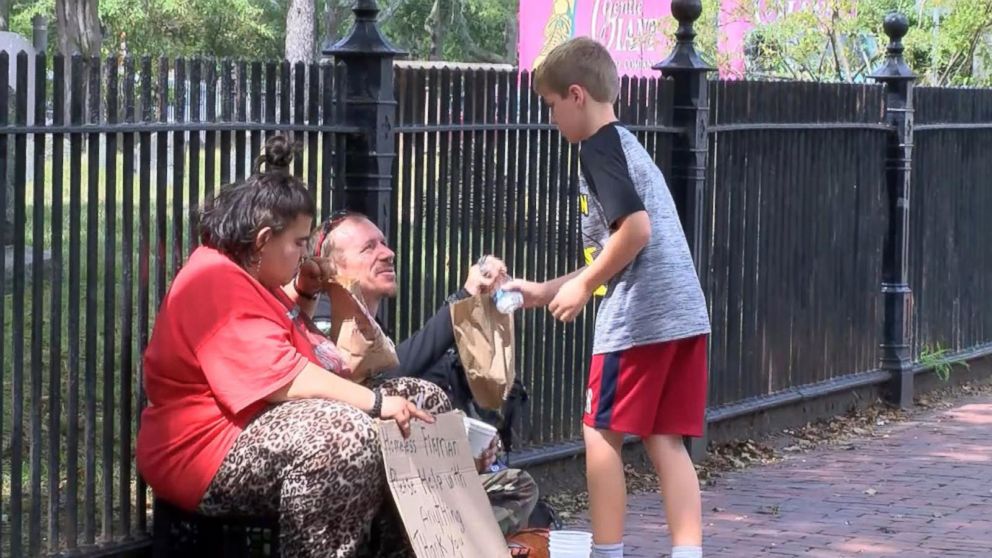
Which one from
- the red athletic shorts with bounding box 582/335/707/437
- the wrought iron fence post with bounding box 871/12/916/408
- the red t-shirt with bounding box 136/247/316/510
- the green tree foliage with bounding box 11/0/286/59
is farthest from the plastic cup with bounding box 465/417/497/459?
the green tree foliage with bounding box 11/0/286/59

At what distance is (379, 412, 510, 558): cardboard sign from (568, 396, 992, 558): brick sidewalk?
145 cm

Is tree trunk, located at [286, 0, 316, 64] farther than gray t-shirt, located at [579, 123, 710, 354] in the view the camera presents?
Yes

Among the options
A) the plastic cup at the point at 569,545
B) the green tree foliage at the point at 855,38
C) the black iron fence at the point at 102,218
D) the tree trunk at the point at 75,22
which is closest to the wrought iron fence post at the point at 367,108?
the black iron fence at the point at 102,218

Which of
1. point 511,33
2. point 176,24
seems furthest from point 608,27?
point 511,33

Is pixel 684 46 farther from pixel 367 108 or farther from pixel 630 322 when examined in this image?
pixel 630 322

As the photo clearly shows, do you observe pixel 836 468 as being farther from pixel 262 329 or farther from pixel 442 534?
pixel 262 329

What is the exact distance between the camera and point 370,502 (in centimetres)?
446

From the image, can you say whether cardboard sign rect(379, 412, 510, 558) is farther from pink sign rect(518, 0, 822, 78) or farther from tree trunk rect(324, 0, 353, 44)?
tree trunk rect(324, 0, 353, 44)

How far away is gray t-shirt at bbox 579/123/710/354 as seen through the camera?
505cm

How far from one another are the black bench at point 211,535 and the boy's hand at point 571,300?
108cm

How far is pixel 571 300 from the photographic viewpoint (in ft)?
16.1

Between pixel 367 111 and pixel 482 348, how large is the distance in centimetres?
106

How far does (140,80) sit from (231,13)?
43.4 meters

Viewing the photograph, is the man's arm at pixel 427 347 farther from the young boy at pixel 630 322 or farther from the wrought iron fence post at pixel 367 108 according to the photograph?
the wrought iron fence post at pixel 367 108
